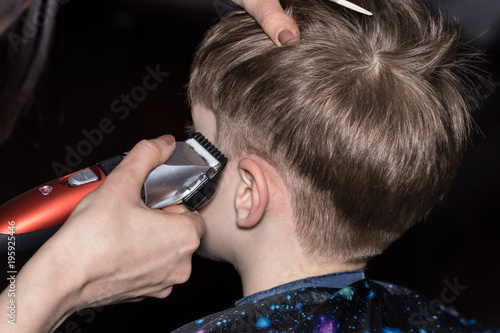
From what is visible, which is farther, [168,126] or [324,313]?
[168,126]

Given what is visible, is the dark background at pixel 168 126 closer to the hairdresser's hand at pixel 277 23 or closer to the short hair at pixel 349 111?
the short hair at pixel 349 111

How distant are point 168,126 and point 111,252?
135 cm

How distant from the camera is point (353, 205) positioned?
805mm

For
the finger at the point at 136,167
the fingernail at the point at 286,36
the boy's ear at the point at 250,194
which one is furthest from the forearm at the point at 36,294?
the fingernail at the point at 286,36

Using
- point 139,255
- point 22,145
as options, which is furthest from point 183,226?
point 22,145

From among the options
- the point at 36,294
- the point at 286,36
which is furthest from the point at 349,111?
the point at 36,294

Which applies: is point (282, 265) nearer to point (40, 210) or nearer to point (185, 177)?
point (185, 177)

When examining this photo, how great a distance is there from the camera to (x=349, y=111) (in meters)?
0.74

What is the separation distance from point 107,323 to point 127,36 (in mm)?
1243

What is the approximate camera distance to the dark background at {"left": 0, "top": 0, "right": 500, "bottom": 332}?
1.78 metres

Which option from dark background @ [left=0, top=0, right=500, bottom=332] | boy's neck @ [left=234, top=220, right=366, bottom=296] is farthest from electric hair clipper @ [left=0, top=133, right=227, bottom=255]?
dark background @ [left=0, top=0, right=500, bottom=332]

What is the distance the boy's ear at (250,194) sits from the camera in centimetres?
79

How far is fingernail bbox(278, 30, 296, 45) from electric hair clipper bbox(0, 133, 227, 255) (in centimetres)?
22

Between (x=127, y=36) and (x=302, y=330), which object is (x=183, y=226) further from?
(x=127, y=36)
